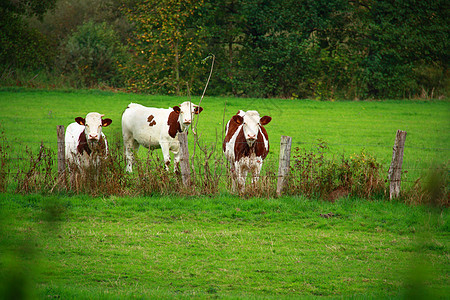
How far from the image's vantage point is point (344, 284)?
17.3ft

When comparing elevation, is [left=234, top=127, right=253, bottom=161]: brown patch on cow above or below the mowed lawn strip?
above

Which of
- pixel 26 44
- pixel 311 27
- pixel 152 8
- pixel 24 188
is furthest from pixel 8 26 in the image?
pixel 24 188

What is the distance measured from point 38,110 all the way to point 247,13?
14.8 meters

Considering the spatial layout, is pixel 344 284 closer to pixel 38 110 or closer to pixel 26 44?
pixel 38 110

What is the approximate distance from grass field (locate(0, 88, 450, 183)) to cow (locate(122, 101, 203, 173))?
33.1 inches

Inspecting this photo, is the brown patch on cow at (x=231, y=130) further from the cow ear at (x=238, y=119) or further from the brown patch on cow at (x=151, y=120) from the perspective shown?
the brown patch on cow at (x=151, y=120)

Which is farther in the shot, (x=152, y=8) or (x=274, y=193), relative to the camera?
(x=152, y=8)

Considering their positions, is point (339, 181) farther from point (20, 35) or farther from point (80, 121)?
point (20, 35)

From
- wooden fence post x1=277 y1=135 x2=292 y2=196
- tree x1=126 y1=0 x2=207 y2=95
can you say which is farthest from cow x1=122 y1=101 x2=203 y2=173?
tree x1=126 y1=0 x2=207 y2=95

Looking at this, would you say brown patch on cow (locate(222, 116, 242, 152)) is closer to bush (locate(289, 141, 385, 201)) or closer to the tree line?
bush (locate(289, 141, 385, 201))

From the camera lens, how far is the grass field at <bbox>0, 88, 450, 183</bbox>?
49.1ft

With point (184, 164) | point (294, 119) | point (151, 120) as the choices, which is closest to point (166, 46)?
point (294, 119)

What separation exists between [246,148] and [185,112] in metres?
2.06

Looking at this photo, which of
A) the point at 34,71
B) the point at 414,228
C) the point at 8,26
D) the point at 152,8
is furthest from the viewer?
the point at 34,71
